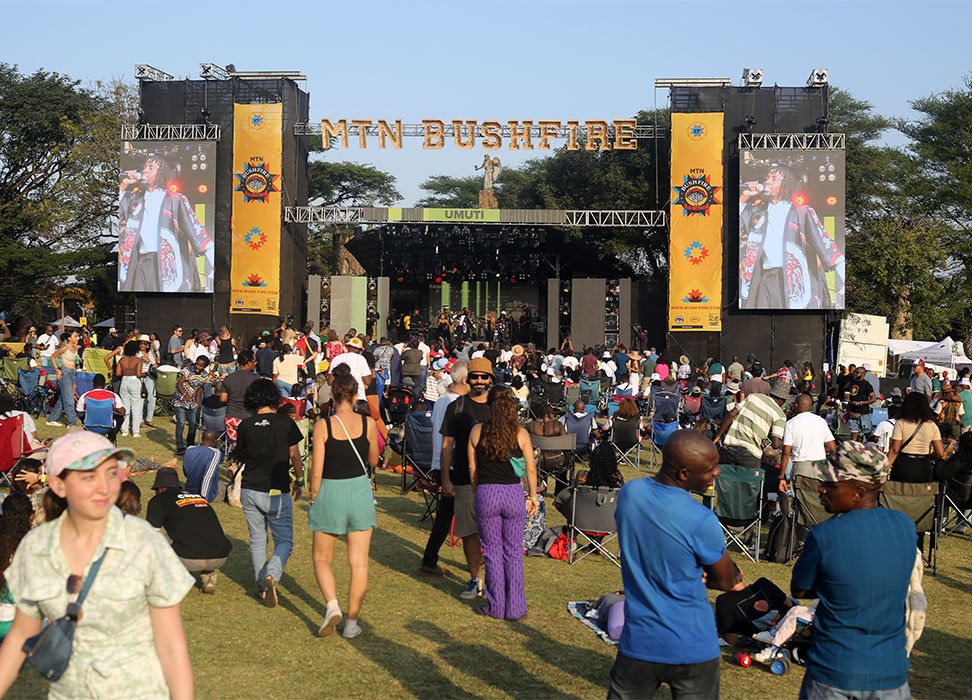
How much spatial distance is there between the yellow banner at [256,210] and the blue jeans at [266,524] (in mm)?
21240

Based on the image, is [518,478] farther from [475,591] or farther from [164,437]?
[164,437]

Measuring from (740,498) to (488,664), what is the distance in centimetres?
326

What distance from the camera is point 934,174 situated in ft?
135

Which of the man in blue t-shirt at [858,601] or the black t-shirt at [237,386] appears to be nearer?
the man in blue t-shirt at [858,601]

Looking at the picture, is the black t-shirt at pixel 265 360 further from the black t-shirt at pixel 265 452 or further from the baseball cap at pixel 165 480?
the black t-shirt at pixel 265 452

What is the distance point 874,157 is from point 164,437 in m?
33.5

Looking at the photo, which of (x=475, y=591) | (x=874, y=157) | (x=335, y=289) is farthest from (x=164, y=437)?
(x=874, y=157)

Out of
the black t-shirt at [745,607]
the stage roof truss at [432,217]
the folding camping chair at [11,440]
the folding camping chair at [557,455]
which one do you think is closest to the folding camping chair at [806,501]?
the black t-shirt at [745,607]

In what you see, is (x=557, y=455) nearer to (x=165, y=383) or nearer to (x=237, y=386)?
(x=237, y=386)

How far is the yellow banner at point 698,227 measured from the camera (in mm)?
26844

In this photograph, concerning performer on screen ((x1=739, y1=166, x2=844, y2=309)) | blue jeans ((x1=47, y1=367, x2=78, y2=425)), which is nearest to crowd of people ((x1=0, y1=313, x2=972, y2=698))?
blue jeans ((x1=47, y1=367, x2=78, y2=425))

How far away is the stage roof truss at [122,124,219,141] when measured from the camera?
88.6ft

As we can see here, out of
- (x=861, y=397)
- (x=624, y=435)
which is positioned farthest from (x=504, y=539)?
(x=861, y=397)

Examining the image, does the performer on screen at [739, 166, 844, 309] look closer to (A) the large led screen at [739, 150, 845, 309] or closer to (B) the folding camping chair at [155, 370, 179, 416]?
(A) the large led screen at [739, 150, 845, 309]
